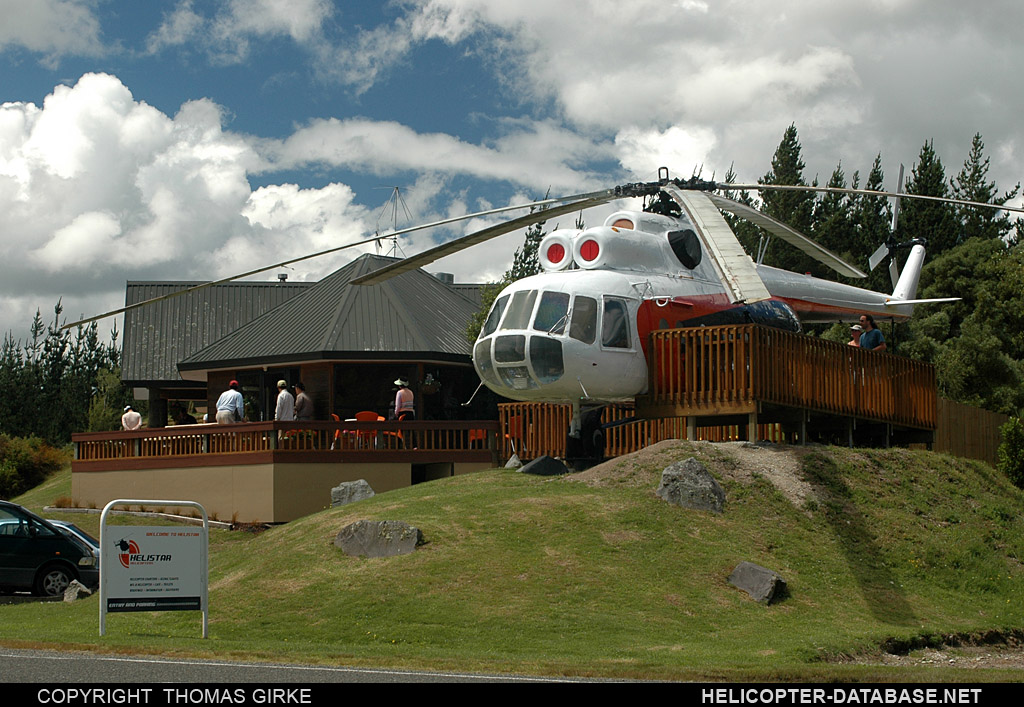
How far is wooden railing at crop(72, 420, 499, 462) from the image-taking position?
25.7 metres

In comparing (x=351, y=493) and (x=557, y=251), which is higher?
(x=557, y=251)

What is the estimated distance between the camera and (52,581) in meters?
18.6

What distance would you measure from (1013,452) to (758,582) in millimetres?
16609

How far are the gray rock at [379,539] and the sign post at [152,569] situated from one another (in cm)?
296

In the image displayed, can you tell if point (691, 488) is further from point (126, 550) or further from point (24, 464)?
point (24, 464)

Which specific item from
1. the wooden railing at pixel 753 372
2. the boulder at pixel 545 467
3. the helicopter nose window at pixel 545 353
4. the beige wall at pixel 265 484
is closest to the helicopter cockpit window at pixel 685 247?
the wooden railing at pixel 753 372

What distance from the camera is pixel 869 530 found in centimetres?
1730

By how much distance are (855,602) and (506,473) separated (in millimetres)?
7228

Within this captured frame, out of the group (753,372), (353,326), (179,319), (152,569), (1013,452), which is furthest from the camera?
(179,319)

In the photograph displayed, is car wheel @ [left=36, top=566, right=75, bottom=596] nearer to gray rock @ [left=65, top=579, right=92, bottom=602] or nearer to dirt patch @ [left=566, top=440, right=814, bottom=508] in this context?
gray rock @ [left=65, top=579, right=92, bottom=602]

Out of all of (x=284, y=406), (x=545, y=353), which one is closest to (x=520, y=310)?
(x=545, y=353)

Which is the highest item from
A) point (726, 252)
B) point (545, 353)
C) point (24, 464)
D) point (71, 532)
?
point (726, 252)

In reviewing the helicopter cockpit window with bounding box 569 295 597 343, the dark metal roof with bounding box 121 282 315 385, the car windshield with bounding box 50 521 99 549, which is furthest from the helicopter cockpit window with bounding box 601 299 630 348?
the dark metal roof with bounding box 121 282 315 385
